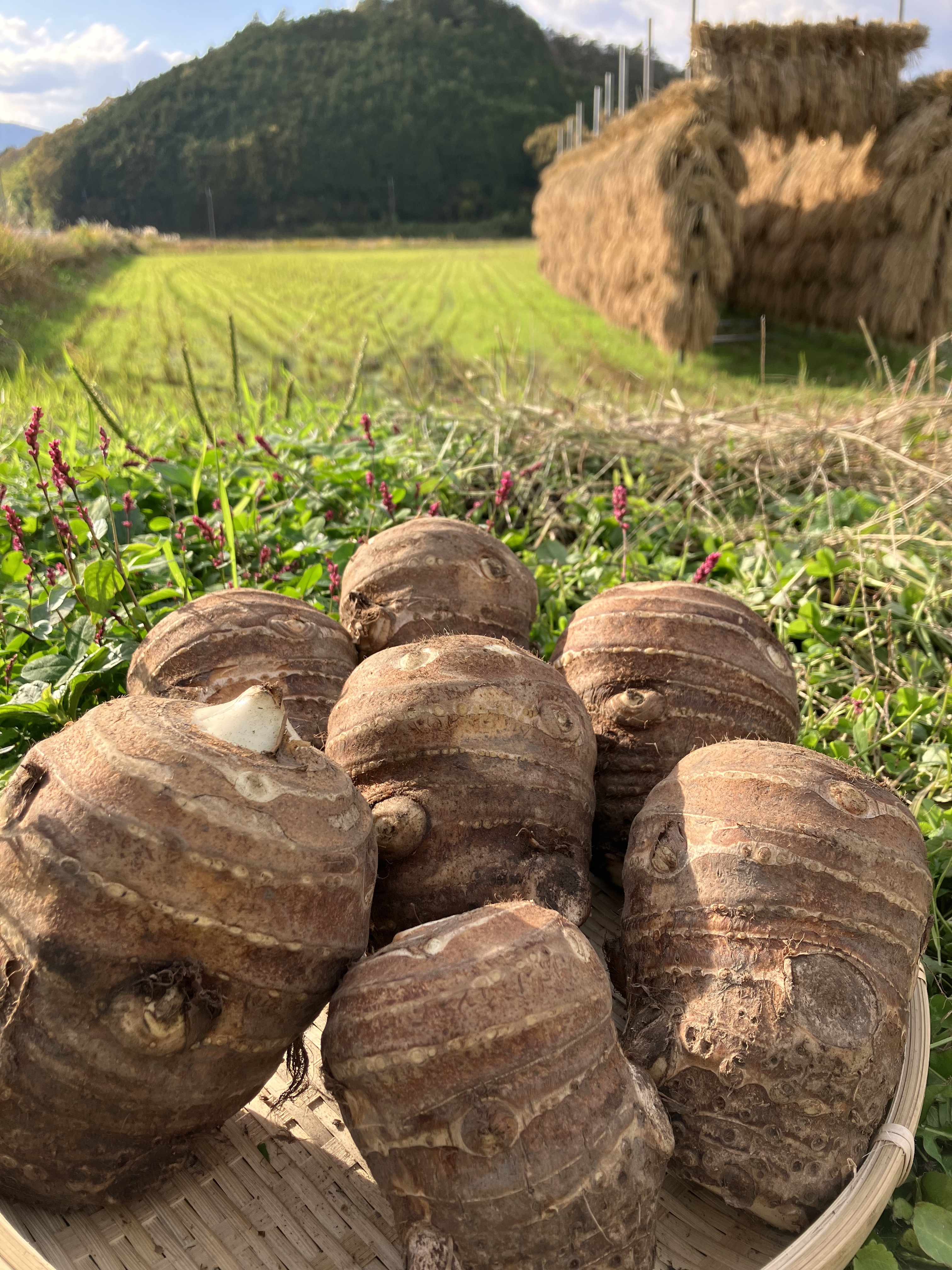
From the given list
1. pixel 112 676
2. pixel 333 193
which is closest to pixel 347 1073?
pixel 112 676

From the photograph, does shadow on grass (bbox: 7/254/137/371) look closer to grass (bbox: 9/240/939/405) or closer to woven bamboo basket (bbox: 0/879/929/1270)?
grass (bbox: 9/240/939/405)

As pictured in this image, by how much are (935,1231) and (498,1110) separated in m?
0.83

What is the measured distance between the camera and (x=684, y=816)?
1.57 metres

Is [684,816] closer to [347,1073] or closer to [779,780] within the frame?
[779,780]

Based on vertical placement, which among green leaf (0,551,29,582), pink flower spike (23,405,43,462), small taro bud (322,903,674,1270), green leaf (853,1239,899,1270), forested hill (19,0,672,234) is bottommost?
green leaf (853,1239,899,1270)

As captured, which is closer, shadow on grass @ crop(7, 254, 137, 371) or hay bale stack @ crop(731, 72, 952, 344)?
shadow on grass @ crop(7, 254, 137, 371)

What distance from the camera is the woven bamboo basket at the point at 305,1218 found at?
4.21 feet

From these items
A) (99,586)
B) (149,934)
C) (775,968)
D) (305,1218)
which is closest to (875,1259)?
(775,968)

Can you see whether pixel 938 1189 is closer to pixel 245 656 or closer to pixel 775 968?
pixel 775 968

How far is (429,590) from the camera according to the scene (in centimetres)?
212

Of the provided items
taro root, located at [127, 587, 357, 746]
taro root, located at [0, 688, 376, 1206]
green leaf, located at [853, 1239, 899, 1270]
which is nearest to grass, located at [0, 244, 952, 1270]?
green leaf, located at [853, 1239, 899, 1270]

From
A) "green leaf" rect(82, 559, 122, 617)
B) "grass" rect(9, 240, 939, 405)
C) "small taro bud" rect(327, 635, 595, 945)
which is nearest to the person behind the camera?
"small taro bud" rect(327, 635, 595, 945)

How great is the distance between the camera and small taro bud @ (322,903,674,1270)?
46.7 inches

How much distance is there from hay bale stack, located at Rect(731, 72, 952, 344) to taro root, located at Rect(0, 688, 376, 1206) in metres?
8.69
